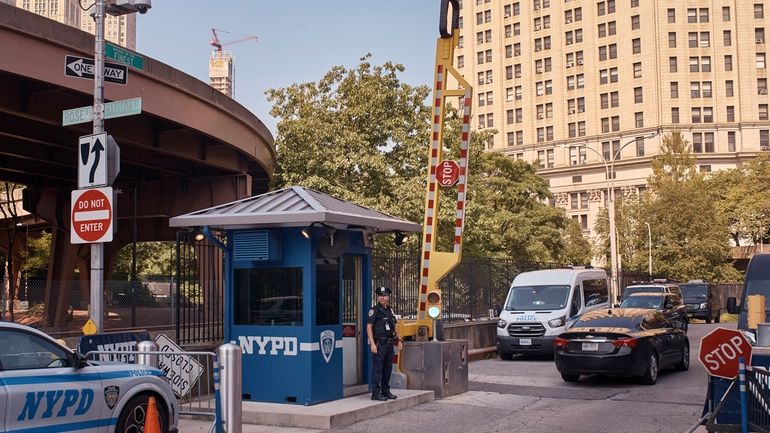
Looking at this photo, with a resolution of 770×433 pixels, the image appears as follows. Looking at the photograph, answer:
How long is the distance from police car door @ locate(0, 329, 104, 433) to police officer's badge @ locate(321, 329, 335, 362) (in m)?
4.07

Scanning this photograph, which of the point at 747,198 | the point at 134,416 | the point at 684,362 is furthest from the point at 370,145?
the point at 747,198

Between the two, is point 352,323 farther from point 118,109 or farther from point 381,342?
point 118,109

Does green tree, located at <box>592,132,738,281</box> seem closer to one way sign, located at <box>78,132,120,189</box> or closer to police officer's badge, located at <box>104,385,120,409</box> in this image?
one way sign, located at <box>78,132,120,189</box>

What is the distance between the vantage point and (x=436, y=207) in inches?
637

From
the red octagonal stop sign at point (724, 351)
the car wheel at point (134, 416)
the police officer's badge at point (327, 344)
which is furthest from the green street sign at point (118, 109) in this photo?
the red octagonal stop sign at point (724, 351)

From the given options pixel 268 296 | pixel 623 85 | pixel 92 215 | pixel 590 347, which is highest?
pixel 623 85

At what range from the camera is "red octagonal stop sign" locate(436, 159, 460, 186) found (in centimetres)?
1595

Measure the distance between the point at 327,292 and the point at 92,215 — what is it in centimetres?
383

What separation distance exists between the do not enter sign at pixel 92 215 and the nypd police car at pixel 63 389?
179 centimetres

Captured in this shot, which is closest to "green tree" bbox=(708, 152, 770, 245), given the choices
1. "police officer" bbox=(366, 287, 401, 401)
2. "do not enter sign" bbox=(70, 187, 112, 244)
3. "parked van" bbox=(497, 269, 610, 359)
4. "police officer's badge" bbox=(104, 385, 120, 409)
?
"parked van" bbox=(497, 269, 610, 359)

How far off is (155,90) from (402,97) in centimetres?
2296

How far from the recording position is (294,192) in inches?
541

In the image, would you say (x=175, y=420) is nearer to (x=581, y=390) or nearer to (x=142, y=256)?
(x=581, y=390)

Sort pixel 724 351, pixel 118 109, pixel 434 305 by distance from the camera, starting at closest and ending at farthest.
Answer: pixel 724 351 < pixel 118 109 < pixel 434 305
